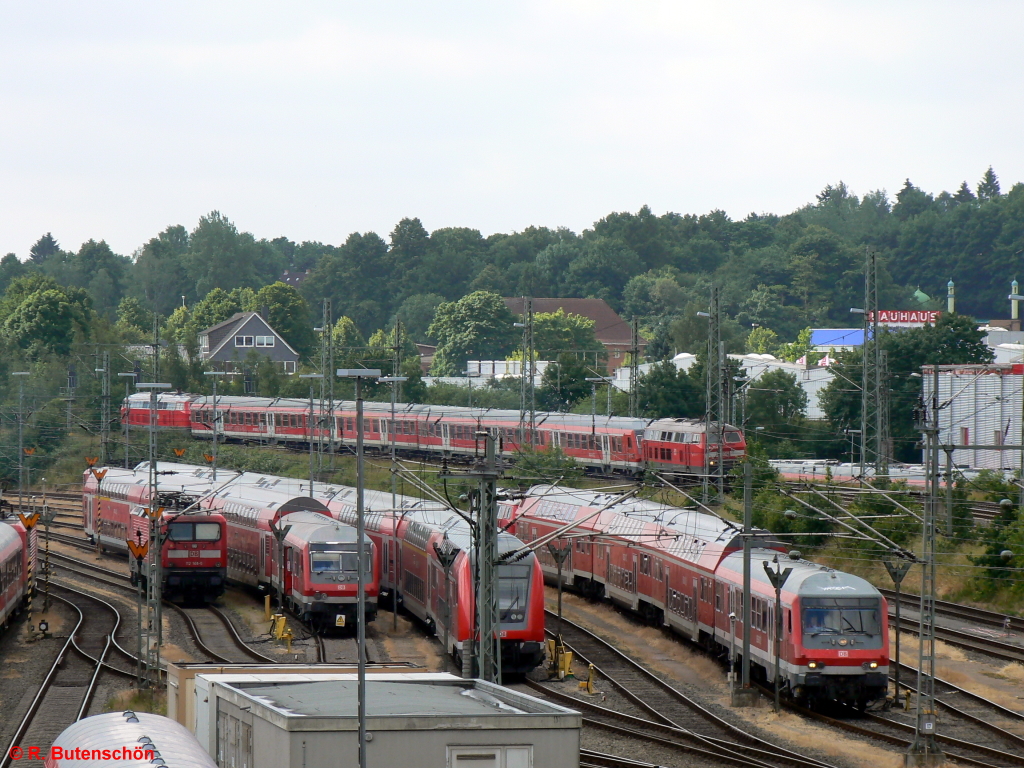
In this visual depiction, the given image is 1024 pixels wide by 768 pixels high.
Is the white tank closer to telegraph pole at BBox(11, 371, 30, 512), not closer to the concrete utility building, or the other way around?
the concrete utility building

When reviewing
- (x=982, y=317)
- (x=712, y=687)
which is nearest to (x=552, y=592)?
(x=712, y=687)

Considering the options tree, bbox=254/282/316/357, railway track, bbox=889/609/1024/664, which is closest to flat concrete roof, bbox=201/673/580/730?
railway track, bbox=889/609/1024/664

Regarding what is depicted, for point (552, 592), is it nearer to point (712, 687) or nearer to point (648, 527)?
point (648, 527)

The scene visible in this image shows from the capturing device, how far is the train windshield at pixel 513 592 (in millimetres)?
33688

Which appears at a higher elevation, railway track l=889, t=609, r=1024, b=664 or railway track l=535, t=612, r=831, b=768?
railway track l=535, t=612, r=831, b=768

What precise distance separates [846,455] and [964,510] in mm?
34956

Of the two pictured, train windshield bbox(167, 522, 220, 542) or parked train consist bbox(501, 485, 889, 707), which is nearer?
parked train consist bbox(501, 485, 889, 707)

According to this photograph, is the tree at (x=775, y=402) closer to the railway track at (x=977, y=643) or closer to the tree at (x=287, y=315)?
the railway track at (x=977, y=643)

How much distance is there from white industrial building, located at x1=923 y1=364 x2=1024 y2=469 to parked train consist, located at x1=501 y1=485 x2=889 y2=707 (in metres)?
25.7

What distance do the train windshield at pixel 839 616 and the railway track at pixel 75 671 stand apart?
16054 mm

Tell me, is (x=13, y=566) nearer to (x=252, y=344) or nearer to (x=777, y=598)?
(x=777, y=598)

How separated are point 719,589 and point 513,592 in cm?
596

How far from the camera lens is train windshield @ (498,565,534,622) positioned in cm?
3369

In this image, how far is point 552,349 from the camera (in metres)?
136
